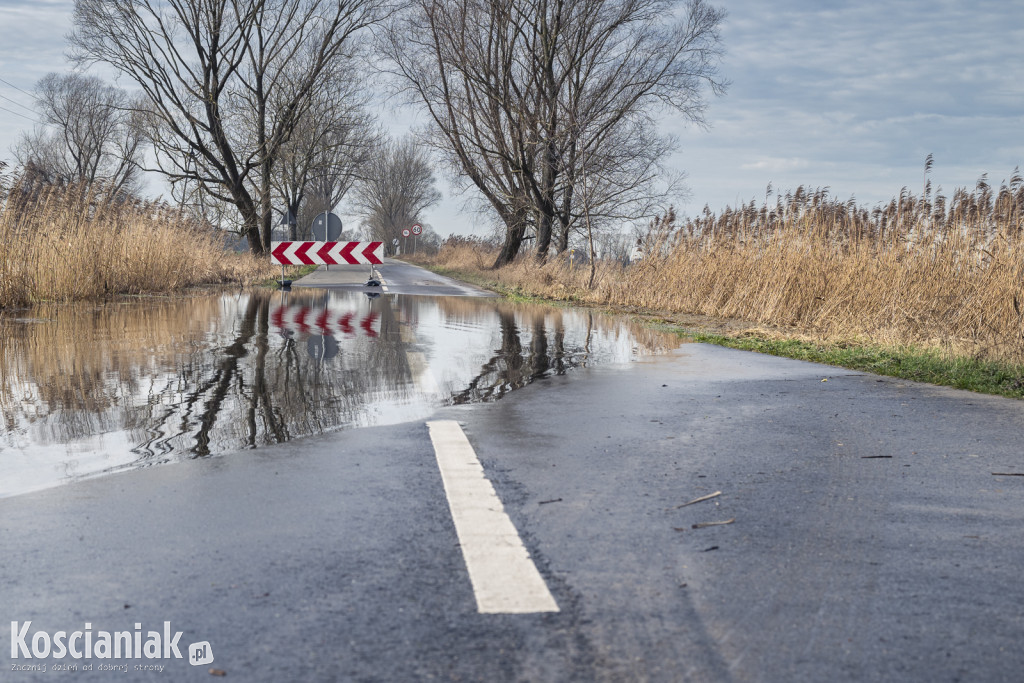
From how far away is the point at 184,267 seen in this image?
21.8m

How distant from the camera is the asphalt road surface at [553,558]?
237 centimetres

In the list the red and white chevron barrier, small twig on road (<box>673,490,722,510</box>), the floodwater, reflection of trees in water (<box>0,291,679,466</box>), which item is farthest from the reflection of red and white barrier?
the red and white chevron barrier

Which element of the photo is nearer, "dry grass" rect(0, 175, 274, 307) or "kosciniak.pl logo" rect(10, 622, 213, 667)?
"kosciniak.pl logo" rect(10, 622, 213, 667)

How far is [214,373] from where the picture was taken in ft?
26.0

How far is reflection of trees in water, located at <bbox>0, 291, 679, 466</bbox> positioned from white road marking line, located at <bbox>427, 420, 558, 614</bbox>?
1.42 meters

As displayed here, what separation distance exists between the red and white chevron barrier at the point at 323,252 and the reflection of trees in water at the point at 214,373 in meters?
10.9

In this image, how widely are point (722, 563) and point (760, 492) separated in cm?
105

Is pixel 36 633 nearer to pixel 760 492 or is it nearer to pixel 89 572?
pixel 89 572

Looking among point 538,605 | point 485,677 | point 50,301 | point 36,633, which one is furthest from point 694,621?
point 50,301

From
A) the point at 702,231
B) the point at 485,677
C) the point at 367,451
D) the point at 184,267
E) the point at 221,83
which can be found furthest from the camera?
the point at 221,83

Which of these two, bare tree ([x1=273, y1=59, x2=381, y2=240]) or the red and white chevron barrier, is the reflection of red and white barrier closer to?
the red and white chevron barrier

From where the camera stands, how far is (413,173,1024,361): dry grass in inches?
416

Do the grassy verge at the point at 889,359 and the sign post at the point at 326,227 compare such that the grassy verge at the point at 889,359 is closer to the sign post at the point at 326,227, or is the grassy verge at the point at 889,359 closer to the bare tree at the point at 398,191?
the sign post at the point at 326,227

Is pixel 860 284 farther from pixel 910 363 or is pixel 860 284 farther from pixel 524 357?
pixel 524 357
